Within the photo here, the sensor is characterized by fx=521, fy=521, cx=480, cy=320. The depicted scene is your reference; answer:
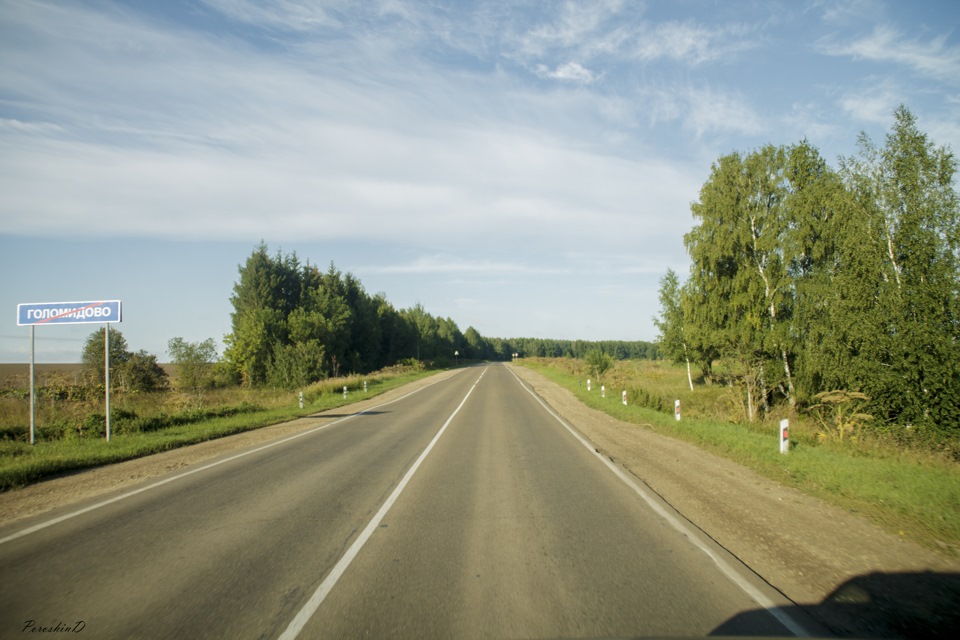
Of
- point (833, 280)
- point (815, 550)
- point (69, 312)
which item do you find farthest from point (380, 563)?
point (833, 280)

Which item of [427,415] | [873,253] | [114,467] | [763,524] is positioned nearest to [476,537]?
[763,524]

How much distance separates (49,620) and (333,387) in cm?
3112

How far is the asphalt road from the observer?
390 centimetres

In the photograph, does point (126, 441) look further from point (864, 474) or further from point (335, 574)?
point (864, 474)

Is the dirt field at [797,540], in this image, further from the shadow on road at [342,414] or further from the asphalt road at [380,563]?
the shadow on road at [342,414]

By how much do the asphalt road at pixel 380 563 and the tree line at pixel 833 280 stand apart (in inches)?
551

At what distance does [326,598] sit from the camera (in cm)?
430

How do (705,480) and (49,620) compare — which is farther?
(705,480)

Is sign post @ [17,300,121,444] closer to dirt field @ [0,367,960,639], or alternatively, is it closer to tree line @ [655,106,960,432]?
dirt field @ [0,367,960,639]

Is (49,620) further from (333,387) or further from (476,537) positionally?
(333,387)

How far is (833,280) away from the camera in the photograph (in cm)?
2030

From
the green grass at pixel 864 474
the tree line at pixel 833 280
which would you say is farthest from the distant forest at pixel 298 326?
the green grass at pixel 864 474

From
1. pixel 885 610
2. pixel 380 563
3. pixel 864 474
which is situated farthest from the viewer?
pixel 864 474

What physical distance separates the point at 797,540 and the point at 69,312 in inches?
671
